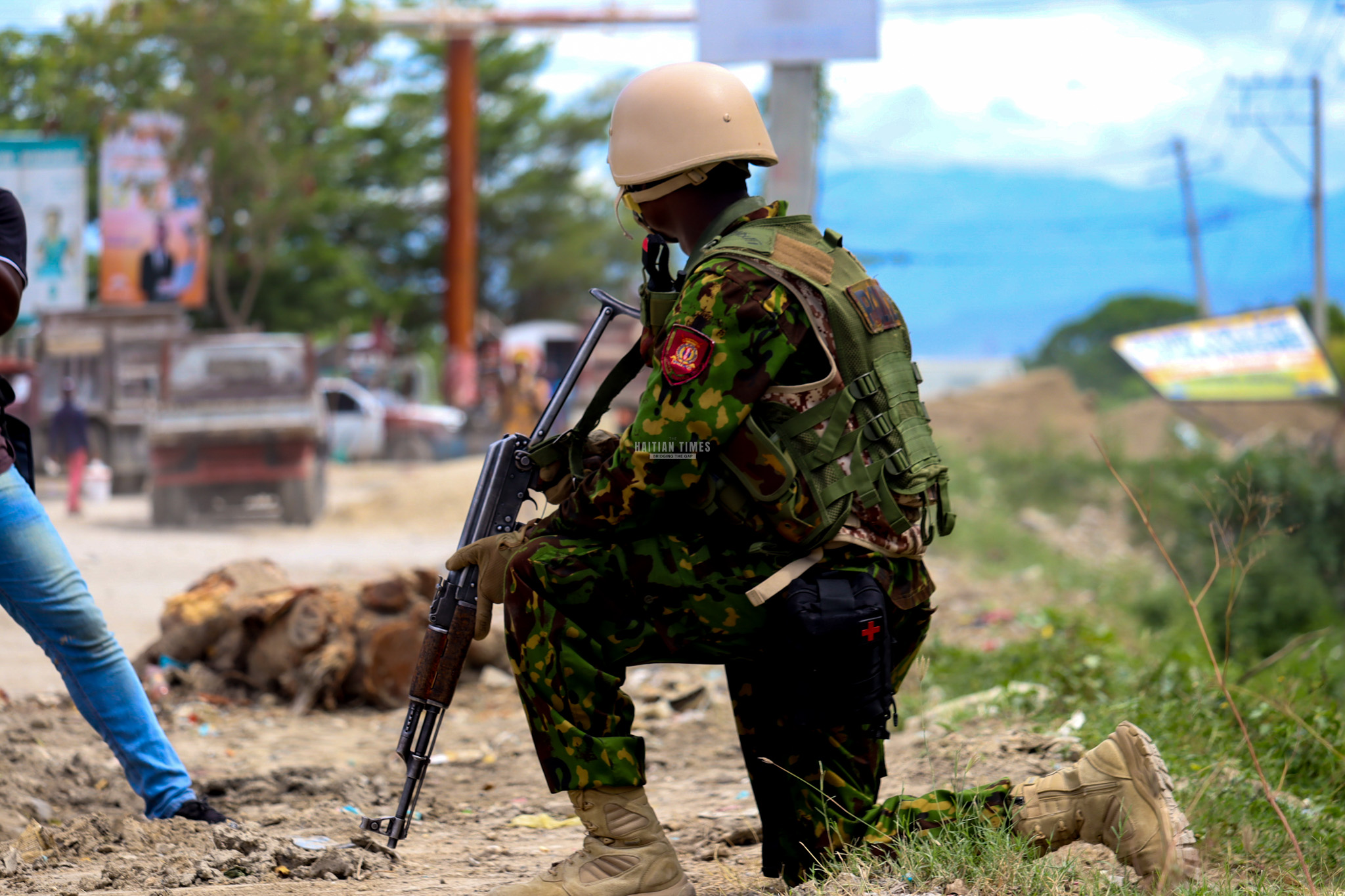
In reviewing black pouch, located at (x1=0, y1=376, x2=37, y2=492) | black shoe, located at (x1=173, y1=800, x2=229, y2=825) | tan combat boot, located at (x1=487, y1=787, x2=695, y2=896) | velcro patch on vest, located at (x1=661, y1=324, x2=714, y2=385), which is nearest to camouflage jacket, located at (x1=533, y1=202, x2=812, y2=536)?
velcro patch on vest, located at (x1=661, y1=324, x2=714, y2=385)

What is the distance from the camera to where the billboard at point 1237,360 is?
14.5 metres

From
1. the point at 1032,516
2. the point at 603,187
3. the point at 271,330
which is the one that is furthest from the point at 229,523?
the point at 603,187

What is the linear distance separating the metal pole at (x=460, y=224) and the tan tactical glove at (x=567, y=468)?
60.4 ft

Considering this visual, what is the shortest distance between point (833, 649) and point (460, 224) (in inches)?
773

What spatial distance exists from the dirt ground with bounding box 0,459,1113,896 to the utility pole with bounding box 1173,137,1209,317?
2095cm

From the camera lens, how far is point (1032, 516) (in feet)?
52.9

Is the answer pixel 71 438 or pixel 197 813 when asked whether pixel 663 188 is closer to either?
pixel 197 813

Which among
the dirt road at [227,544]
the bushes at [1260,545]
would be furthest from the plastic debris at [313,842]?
the bushes at [1260,545]

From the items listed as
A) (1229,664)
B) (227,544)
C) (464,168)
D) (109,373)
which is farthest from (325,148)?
(1229,664)

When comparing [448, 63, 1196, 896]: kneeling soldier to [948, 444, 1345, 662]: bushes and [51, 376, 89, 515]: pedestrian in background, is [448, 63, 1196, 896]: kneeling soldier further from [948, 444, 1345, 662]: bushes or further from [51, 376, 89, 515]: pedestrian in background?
[51, 376, 89, 515]: pedestrian in background

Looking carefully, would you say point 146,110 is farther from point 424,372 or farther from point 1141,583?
point 1141,583

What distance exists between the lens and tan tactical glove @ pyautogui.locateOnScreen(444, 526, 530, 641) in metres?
2.40

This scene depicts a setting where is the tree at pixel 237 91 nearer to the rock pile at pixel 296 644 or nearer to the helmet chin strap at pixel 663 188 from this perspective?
the rock pile at pixel 296 644

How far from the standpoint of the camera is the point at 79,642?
2867mm
